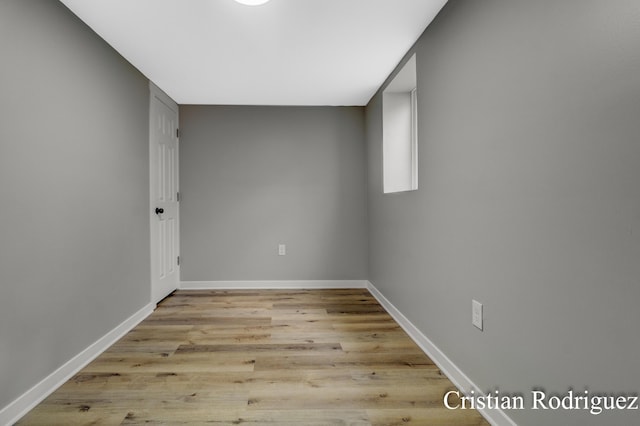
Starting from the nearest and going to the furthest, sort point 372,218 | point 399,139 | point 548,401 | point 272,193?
point 548,401
point 399,139
point 372,218
point 272,193

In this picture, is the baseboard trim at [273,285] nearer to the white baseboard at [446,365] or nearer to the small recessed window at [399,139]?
the white baseboard at [446,365]

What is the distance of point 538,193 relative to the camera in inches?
47.7

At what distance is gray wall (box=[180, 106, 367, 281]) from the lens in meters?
3.89

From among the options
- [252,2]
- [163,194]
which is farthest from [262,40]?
[163,194]

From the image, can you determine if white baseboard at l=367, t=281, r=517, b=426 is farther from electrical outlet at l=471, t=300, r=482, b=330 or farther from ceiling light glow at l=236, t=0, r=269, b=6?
ceiling light glow at l=236, t=0, r=269, b=6

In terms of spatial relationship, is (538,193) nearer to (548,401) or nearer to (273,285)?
(548,401)

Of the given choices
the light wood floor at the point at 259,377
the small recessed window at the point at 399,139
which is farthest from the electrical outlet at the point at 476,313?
the small recessed window at the point at 399,139

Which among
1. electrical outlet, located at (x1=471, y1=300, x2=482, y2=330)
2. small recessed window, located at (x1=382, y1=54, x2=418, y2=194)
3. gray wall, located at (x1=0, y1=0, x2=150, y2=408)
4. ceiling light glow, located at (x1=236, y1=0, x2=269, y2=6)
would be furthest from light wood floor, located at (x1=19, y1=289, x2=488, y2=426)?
ceiling light glow, located at (x1=236, y1=0, x2=269, y2=6)

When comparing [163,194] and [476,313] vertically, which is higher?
[163,194]

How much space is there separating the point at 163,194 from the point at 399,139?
91.3 inches

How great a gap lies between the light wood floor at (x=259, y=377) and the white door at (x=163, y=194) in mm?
592

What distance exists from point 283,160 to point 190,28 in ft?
6.23

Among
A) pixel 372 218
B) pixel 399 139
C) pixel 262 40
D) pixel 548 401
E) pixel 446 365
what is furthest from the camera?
pixel 372 218

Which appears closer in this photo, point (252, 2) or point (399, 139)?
point (252, 2)
